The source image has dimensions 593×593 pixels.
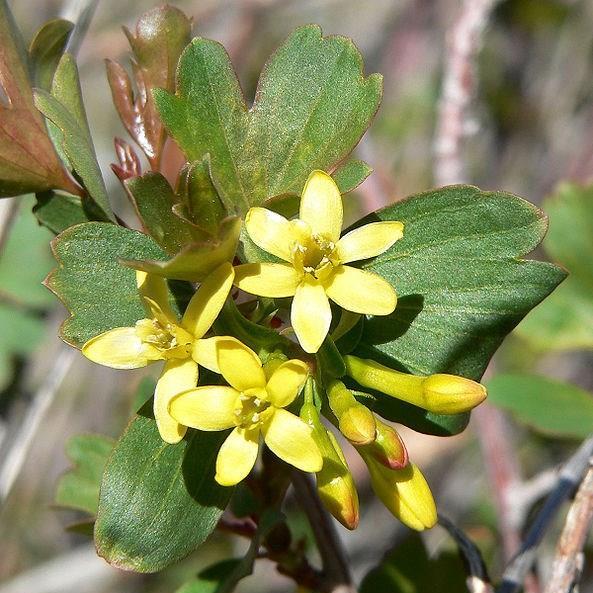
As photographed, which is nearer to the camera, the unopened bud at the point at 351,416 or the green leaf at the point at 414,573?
the unopened bud at the point at 351,416

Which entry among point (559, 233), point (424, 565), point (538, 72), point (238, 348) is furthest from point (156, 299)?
point (538, 72)

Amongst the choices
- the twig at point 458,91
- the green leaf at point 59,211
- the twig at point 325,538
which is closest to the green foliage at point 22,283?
the twig at point 458,91

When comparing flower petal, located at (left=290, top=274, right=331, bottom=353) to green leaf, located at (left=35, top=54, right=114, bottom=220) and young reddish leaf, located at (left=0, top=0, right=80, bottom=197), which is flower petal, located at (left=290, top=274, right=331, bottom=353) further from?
young reddish leaf, located at (left=0, top=0, right=80, bottom=197)

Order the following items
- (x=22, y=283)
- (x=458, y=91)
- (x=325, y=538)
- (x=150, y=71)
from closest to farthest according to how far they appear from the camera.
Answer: (x=150, y=71), (x=325, y=538), (x=458, y=91), (x=22, y=283)

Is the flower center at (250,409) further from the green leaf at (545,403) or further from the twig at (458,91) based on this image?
the twig at (458,91)

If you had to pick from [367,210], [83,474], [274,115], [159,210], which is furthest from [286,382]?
[367,210]

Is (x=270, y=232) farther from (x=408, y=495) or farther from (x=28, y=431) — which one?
(x=28, y=431)

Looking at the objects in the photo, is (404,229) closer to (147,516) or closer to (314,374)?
(314,374)

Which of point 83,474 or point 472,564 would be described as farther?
point 83,474
